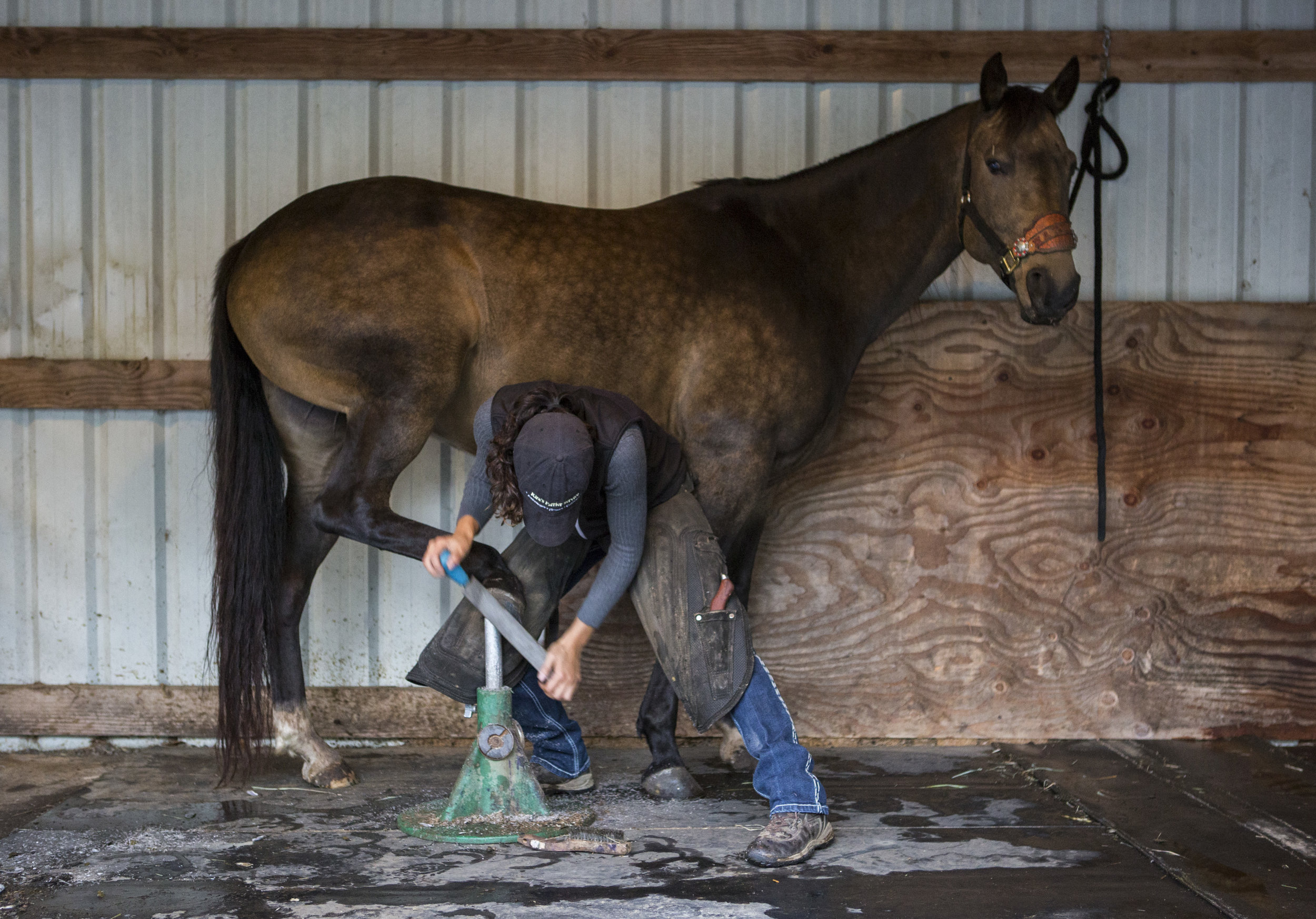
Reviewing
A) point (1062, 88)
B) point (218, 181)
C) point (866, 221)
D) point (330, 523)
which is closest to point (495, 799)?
point (330, 523)

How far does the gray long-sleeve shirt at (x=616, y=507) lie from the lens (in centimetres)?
270

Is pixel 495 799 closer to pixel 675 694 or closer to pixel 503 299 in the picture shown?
pixel 675 694

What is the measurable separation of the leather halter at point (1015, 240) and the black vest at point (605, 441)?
1287 millimetres

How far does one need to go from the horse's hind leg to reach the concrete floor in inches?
4.3

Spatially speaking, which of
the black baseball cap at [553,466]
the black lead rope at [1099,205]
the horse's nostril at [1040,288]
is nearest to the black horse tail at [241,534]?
the black baseball cap at [553,466]

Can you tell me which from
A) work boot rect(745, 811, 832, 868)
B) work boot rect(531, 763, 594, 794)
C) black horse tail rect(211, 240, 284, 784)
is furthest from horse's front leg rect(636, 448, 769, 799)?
black horse tail rect(211, 240, 284, 784)

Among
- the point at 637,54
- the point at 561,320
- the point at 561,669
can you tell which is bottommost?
the point at 561,669

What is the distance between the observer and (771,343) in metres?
3.50

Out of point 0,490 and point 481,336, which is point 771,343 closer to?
point 481,336

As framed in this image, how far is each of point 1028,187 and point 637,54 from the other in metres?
1.46

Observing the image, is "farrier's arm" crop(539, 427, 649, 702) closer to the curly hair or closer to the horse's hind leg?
the curly hair

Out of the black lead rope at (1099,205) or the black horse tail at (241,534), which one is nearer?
the black horse tail at (241,534)

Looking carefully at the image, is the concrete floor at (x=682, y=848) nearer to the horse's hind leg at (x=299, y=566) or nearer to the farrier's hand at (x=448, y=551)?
the horse's hind leg at (x=299, y=566)

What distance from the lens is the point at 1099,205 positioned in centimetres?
395
